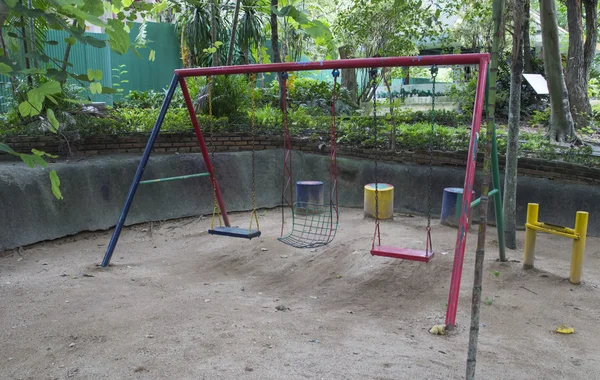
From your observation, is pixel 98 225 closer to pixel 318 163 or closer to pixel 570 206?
pixel 318 163

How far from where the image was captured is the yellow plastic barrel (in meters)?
7.51

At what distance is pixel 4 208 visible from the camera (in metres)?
6.57

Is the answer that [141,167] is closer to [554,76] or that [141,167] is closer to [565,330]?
[565,330]

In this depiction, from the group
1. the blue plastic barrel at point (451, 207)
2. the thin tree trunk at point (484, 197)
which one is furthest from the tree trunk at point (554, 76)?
the thin tree trunk at point (484, 197)

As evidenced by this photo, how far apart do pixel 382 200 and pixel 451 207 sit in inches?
35.9

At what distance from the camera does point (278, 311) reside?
4.68 metres

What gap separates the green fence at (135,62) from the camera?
1364cm

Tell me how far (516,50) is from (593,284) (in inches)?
93.1

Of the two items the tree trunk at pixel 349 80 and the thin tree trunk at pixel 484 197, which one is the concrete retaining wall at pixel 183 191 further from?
the tree trunk at pixel 349 80

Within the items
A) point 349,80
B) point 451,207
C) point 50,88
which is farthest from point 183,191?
point 349,80

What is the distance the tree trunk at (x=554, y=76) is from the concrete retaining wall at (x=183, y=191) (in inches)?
97.5

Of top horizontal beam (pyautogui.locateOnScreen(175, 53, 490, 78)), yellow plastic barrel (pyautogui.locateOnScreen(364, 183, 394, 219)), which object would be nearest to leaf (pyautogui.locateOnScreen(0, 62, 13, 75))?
top horizontal beam (pyautogui.locateOnScreen(175, 53, 490, 78))

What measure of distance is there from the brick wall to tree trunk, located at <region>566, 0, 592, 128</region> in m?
4.37

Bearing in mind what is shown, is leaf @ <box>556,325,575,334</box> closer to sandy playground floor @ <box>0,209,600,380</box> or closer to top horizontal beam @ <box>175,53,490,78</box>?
sandy playground floor @ <box>0,209,600,380</box>
